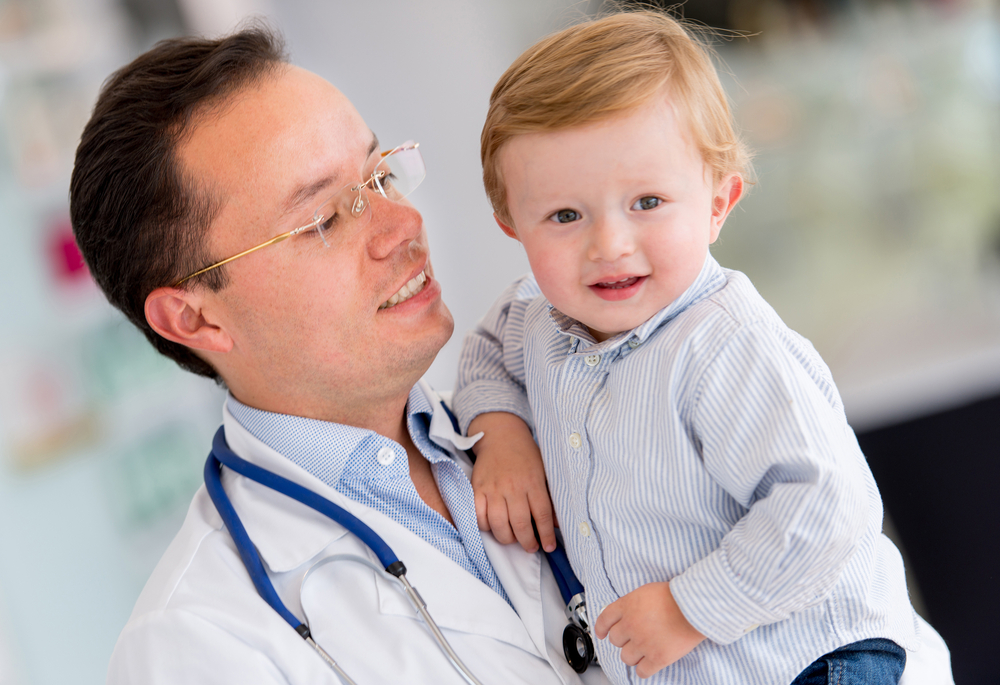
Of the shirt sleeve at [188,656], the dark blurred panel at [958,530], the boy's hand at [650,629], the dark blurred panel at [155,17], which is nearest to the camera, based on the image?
the boy's hand at [650,629]

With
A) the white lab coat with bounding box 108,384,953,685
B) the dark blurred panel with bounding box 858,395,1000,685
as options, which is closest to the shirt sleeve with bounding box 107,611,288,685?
the white lab coat with bounding box 108,384,953,685

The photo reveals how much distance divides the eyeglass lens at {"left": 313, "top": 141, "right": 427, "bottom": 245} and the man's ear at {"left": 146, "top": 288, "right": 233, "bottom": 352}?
10.7 inches

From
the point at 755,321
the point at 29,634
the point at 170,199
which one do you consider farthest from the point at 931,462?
the point at 29,634

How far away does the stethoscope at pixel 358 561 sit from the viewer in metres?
1.23

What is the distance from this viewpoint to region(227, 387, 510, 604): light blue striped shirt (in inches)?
53.8

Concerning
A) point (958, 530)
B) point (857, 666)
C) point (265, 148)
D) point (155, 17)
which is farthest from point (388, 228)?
point (155, 17)

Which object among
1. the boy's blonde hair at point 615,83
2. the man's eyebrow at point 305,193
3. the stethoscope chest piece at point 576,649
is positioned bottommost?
the stethoscope chest piece at point 576,649

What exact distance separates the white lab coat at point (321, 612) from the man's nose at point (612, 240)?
1.95 feet

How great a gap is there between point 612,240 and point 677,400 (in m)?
0.23

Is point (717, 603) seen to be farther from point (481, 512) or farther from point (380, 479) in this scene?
point (380, 479)

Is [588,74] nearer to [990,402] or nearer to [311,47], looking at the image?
[990,402]

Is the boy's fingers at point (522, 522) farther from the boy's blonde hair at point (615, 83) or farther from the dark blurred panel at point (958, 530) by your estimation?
the dark blurred panel at point (958, 530)

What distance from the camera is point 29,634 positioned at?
270cm

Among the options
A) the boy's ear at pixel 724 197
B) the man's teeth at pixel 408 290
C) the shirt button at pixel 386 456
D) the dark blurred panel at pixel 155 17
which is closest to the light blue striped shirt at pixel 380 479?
the shirt button at pixel 386 456
